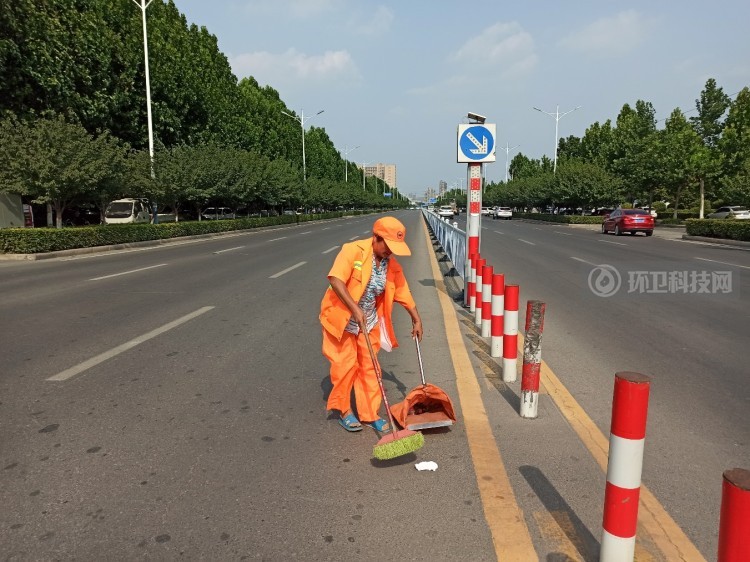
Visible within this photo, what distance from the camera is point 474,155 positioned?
26.9 feet

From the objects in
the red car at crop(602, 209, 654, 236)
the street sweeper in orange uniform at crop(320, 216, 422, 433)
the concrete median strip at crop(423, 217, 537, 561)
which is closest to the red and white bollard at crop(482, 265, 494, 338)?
the concrete median strip at crop(423, 217, 537, 561)

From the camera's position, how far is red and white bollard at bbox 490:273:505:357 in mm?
5242

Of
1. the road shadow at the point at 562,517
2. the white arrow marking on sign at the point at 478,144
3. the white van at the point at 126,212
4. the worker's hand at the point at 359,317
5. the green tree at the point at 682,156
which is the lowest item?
the road shadow at the point at 562,517

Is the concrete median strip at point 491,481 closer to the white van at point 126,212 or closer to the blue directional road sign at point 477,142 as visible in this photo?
the blue directional road sign at point 477,142

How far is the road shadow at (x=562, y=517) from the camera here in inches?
92.9

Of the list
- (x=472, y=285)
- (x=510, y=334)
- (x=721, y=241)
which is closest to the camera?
(x=510, y=334)

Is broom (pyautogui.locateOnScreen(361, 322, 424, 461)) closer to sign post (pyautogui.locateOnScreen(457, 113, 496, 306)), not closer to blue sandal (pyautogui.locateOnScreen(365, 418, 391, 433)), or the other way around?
blue sandal (pyautogui.locateOnScreen(365, 418, 391, 433))

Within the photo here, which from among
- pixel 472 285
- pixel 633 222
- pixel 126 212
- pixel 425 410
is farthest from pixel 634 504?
pixel 633 222

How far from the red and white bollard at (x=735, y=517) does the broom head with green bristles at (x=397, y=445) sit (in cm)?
176

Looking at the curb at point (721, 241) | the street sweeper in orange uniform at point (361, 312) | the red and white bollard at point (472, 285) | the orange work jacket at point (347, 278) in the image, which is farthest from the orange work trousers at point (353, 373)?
the curb at point (721, 241)

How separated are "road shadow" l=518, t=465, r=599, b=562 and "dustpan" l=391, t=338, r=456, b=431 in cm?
62

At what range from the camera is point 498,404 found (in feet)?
13.7

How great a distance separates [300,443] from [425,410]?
0.89 meters

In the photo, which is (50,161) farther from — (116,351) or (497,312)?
(497,312)
